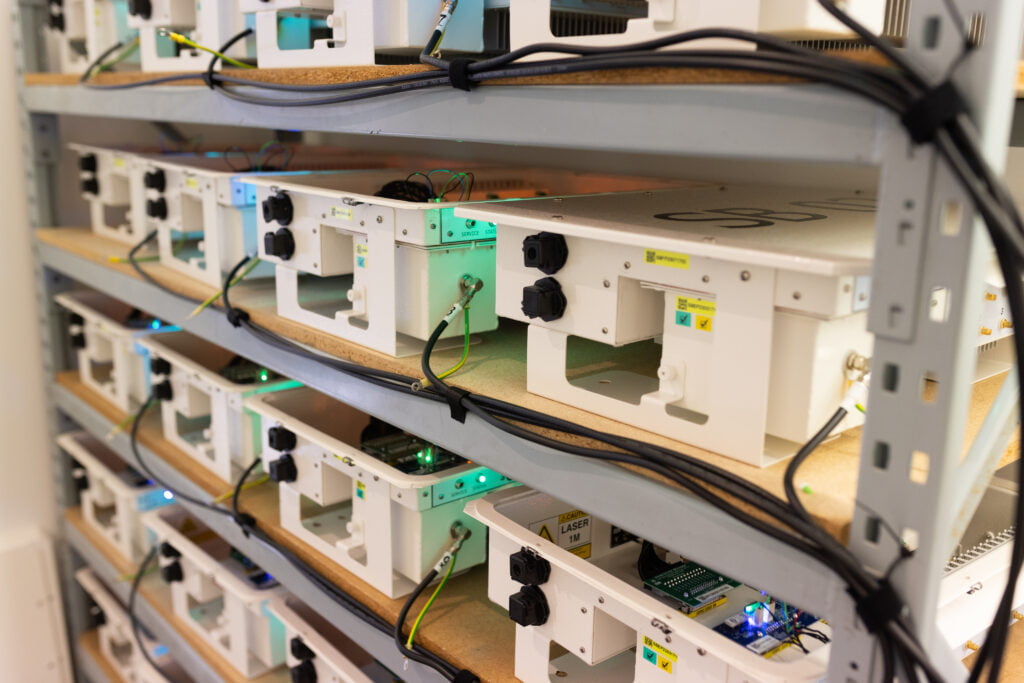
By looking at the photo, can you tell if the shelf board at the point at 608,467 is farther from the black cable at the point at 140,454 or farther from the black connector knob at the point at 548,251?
the black cable at the point at 140,454

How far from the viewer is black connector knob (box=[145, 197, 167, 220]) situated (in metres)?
1.75

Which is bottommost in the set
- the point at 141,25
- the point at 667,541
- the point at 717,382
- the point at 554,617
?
the point at 554,617

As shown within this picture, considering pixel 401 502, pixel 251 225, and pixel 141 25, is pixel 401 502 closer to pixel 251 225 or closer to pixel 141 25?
pixel 251 225

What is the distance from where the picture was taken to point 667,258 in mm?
826

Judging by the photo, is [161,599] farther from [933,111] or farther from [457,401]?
[933,111]

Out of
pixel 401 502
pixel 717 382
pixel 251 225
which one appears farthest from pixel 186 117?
pixel 717 382

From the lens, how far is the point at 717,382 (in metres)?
0.80

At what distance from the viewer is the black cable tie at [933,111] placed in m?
0.55

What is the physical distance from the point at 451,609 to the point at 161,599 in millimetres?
1064

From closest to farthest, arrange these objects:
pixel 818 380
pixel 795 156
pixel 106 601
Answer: pixel 795 156 < pixel 818 380 < pixel 106 601

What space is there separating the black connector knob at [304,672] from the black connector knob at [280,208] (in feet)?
2.43

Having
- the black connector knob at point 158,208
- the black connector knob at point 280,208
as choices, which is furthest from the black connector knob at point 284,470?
the black connector knob at point 158,208

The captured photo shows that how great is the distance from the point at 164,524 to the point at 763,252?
1.56 metres

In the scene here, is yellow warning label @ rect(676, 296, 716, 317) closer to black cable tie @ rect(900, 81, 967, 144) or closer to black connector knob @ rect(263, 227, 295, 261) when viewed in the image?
black cable tie @ rect(900, 81, 967, 144)
